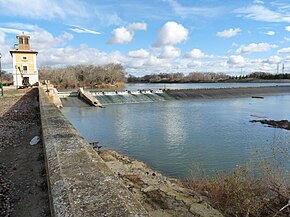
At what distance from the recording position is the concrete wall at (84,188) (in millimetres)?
2164

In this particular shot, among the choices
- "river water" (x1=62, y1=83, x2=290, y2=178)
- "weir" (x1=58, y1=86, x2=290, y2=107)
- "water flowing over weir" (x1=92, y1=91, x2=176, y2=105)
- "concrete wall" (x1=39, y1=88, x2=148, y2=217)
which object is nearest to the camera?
"concrete wall" (x1=39, y1=88, x2=148, y2=217)

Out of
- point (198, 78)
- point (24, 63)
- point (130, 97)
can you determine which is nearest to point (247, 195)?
point (130, 97)

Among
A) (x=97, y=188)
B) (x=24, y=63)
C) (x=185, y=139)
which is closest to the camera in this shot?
(x=97, y=188)

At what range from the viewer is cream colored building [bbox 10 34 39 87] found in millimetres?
35875

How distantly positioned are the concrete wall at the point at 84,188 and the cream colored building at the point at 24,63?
3550 centimetres

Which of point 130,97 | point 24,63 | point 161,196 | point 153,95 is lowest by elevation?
point 161,196

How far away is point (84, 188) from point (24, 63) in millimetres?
38054

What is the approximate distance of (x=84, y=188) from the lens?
2578 millimetres

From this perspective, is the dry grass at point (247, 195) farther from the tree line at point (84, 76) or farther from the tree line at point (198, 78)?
the tree line at point (198, 78)

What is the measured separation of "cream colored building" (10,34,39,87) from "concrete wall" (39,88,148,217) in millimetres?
35498

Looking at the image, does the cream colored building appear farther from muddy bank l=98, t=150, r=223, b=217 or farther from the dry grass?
the dry grass

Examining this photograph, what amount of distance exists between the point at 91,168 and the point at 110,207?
1.07 metres

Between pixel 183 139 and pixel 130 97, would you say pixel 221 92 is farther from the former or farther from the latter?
pixel 183 139

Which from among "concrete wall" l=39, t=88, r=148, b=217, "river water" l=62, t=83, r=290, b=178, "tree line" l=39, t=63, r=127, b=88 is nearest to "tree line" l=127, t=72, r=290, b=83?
"tree line" l=39, t=63, r=127, b=88
